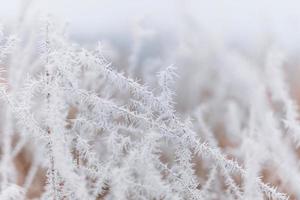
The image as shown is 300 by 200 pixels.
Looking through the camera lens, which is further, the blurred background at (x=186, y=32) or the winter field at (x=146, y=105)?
the blurred background at (x=186, y=32)

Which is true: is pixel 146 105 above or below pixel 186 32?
below

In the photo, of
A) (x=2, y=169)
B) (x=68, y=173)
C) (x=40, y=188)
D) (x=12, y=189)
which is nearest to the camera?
(x=68, y=173)

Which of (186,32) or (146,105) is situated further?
(186,32)

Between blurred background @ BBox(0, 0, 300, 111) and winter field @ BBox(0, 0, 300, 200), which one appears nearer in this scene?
winter field @ BBox(0, 0, 300, 200)

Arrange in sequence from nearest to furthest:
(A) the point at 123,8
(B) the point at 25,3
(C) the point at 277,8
A: 1. (B) the point at 25,3
2. (C) the point at 277,8
3. (A) the point at 123,8

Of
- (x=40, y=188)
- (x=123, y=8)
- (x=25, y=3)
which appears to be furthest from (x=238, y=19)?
(x=25, y=3)

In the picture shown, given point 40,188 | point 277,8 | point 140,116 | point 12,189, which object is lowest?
point 12,189

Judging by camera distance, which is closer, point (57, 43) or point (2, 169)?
point (57, 43)

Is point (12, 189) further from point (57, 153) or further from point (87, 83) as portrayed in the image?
point (87, 83)
